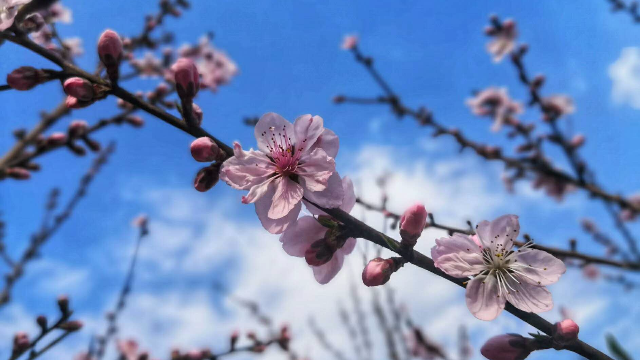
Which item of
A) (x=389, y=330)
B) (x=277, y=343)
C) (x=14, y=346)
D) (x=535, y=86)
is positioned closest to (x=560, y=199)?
(x=535, y=86)

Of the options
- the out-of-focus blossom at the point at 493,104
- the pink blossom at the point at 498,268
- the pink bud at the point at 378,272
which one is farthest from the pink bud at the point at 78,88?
the out-of-focus blossom at the point at 493,104

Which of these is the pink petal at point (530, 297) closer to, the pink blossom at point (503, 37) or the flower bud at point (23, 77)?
the flower bud at point (23, 77)

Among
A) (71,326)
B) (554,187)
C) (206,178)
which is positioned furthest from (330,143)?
(554,187)

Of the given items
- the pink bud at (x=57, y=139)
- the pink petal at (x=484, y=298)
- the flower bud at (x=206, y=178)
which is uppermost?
the pink bud at (x=57, y=139)

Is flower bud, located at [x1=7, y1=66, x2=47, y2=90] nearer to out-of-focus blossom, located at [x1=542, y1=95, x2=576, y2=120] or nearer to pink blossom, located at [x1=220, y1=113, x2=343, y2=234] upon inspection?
pink blossom, located at [x1=220, y1=113, x2=343, y2=234]

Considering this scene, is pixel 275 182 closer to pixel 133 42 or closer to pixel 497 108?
pixel 133 42

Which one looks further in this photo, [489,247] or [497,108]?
[497,108]
